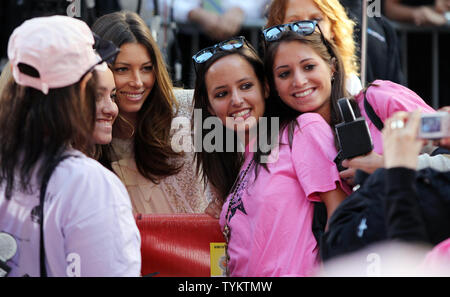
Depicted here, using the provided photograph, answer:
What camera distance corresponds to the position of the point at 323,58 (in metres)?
2.77

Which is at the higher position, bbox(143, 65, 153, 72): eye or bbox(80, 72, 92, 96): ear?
bbox(143, 65, 153, 72): eye

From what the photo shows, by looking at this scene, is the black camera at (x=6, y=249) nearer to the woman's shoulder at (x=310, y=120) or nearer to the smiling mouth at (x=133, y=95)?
the woman's shoulder at (x=310, y=120)

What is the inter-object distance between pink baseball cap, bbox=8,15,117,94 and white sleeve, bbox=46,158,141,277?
0.30 metres

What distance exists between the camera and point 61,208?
6.05 ft

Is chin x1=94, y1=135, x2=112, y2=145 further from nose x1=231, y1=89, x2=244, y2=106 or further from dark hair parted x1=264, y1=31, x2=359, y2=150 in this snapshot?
dark hair parted x1=264, y1=31, x2=359, y2=150

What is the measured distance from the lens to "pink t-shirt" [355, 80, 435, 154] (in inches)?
94.5

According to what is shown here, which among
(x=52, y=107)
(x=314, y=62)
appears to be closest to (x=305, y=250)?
(x=314, y=62)

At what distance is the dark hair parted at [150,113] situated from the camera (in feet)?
10.3

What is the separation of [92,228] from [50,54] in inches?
21.2

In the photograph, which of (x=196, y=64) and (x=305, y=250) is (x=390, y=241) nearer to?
(x=305, y=250)

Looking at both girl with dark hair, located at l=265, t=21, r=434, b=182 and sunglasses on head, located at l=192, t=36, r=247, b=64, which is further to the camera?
sunglasses on head, located at l=192, t=36, r=247, b=64

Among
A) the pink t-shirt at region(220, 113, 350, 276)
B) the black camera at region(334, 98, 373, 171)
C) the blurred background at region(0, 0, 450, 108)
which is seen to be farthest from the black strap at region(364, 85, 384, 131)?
the blurred background at region(0, 0, 450, 108)

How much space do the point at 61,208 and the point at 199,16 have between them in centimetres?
327

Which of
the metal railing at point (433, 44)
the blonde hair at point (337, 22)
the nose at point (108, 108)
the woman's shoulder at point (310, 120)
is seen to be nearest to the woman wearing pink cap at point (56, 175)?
the nose at point (108, 108)
